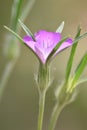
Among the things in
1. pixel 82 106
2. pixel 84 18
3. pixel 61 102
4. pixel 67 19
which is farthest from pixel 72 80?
pixel 67 19

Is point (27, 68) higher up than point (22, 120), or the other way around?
point (27, 68)

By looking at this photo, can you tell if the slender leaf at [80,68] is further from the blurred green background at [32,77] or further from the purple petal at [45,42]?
the blurred green background at [32,77]

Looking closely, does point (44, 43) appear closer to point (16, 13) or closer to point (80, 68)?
point (80, 68)

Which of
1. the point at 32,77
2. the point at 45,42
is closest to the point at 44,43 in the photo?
the point at 45,42

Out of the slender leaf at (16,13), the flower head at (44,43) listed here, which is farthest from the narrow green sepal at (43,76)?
the slender leaf at (16,13)

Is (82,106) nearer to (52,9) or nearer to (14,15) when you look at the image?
(52,9)

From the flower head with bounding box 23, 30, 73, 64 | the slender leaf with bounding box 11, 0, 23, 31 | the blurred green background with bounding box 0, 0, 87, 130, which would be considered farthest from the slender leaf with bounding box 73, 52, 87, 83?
the blurred green background with bounding box 0, 0, 87, 130
